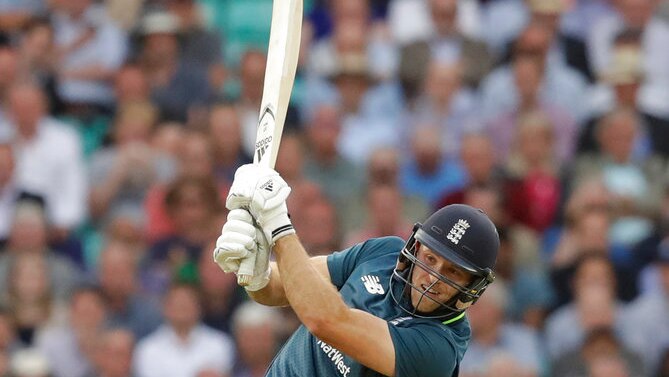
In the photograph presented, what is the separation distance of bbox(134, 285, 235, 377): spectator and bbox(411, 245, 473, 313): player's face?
13.7 ft

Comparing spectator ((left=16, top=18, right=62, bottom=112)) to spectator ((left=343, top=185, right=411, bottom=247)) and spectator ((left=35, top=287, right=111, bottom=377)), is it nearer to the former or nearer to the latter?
spectator ((left=35, top=287, right=111, bottom=377))

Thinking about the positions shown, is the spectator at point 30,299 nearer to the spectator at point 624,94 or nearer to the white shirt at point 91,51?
the white shirt at point 91,51

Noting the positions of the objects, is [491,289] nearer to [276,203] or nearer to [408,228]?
[408,228]

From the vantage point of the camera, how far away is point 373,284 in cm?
541

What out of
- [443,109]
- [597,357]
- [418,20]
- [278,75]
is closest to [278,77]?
[278,75]

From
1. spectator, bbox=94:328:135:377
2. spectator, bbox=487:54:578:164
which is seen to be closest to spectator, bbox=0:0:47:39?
spectator, bbox=94:328:135:377

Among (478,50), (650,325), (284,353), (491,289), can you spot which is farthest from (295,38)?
(478,50)

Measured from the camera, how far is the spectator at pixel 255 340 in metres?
9.02

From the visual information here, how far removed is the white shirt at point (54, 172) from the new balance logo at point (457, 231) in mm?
5272

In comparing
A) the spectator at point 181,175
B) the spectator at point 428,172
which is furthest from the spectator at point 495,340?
the spectator at point 181,175

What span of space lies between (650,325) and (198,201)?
3345 millimetres

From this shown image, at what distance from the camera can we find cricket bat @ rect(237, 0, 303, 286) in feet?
17.1

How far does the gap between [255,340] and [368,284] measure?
3722 millimetres

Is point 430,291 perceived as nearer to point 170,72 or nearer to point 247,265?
point 247,265
